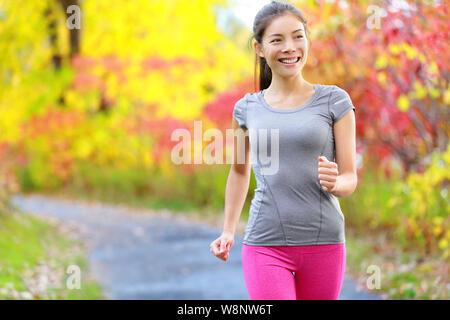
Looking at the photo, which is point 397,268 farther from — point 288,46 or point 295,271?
point 288,46

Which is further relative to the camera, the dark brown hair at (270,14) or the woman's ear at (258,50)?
the woman's ear at (258,50)

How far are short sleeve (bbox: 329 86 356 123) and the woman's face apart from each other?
0.18m

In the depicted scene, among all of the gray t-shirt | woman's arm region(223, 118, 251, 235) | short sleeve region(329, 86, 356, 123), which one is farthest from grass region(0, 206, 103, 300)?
short sleeve region(329, 86, 356, 123)

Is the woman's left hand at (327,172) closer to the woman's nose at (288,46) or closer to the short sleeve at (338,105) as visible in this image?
the short sleeve at (338,105)

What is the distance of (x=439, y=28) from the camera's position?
15.9ft

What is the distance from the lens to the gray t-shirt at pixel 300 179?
231cm

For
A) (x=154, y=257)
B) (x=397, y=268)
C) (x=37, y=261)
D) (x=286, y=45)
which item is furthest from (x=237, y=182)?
(x=154, y=257)

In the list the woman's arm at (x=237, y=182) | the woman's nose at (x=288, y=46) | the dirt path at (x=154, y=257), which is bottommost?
the dirt path at (x=154, y=257)

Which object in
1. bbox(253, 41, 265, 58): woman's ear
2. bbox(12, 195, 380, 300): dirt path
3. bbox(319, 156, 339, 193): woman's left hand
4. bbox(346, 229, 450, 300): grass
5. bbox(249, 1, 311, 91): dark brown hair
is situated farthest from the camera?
bbox(12, 195, 380, 300): dirt path

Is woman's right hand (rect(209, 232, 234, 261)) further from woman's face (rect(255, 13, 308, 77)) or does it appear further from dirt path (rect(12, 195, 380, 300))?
dirt path (rect(12, 195, 380, 300))

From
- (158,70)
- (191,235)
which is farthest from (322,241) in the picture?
(158,70)

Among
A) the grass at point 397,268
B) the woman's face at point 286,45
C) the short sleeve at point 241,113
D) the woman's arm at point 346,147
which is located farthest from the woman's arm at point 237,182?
the grass at point 397,268

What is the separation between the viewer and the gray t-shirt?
7.57 ft

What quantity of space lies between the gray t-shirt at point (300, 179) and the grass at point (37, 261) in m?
3.25
